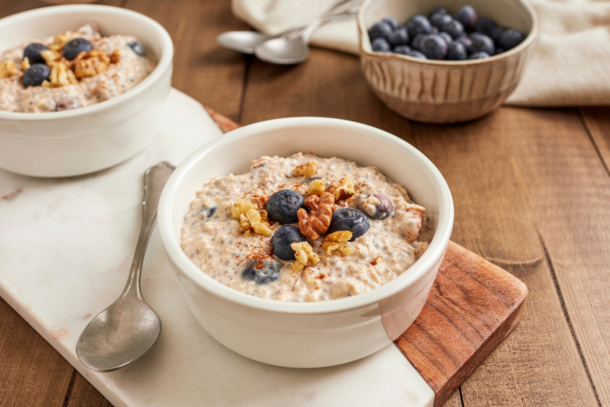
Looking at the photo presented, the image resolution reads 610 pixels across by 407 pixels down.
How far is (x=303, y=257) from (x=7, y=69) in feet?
4.33

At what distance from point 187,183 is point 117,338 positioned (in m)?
0.44

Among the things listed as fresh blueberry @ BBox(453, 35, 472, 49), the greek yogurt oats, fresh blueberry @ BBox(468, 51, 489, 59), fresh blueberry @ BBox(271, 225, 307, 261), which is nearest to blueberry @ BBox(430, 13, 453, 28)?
fresh blueberry @ BBox(453, 35, 472, 49)

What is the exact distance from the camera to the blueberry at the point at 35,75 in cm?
174

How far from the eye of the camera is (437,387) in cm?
120

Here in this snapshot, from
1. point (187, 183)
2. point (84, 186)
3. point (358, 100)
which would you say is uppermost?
point (187, 183)

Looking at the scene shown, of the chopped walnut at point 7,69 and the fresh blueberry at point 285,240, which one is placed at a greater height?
the fresh blueberry at point 285,240

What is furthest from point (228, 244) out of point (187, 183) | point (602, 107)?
point (602, 107)

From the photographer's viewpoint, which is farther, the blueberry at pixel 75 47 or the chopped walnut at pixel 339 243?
the blueberry at pixel 75 47

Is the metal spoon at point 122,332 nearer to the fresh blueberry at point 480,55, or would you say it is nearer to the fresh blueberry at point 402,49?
the fresh blueberry at point 402,49

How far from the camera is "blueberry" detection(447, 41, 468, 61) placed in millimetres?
2057

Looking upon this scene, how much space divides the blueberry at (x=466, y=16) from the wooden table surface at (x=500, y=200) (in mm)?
412

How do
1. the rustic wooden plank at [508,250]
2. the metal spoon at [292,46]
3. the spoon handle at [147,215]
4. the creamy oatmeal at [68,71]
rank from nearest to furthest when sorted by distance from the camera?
1. the rustic wooden plank at [508,250]
2. the spoon handle at [147,215]
3. the creamy oatmeal at [68,71]
4. the metal spoon at [292,46]

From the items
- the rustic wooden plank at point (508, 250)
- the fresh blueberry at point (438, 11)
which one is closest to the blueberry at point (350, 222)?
the rustic wooden plank at point (508, 250)

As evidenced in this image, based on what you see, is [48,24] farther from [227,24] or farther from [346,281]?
[346,281]
